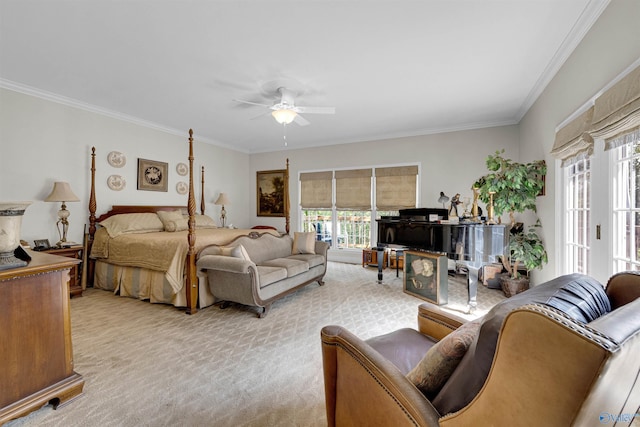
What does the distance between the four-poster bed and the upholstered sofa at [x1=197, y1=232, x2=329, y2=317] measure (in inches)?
6.3

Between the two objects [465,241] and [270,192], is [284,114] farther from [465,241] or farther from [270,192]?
[270,192]

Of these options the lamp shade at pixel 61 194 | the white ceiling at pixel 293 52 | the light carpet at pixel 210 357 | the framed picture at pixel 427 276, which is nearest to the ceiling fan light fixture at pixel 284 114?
the white ceiling at pixel 293 52

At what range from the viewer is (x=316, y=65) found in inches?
116

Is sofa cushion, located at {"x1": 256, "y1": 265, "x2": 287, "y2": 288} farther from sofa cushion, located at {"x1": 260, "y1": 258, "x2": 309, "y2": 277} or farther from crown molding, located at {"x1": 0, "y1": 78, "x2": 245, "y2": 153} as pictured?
crown molding, located at {"x1": 0, "y1": 78, "x2": 245, "y2": 153}

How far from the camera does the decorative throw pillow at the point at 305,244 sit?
14.4ft

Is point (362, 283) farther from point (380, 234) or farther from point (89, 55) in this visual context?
point (89, 55)

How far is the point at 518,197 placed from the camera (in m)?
3.48

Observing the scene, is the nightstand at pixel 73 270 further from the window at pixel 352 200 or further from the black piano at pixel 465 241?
the black piano at pixel 465 241

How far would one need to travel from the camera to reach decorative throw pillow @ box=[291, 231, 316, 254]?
4402 mm

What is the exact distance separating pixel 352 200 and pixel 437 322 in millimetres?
4600

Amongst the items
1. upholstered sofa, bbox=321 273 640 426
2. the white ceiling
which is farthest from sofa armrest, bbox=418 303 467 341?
the white ceiling

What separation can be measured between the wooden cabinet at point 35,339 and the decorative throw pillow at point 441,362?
2.14 metres

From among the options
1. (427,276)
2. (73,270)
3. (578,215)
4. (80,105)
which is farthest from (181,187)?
(578,215)

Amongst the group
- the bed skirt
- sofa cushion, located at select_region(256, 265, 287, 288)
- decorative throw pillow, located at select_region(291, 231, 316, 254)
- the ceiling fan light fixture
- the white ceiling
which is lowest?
the bed skirt
